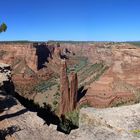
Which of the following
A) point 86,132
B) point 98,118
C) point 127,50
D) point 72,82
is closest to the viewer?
point 86,132

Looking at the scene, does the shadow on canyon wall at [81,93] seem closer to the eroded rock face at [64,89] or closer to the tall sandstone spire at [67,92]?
the tall sandstone spire at [67,92]

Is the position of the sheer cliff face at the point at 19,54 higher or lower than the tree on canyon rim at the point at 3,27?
lower

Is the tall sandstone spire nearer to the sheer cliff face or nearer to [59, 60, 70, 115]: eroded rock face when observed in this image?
[59, 60, 70, 115]: eroded rock face

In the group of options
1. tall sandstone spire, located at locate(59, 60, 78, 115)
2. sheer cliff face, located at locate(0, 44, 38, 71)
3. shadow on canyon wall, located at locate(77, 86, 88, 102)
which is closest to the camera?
tall sandstone spire, located at locate(59, 60, 78, 115)

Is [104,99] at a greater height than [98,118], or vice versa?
[98,118]

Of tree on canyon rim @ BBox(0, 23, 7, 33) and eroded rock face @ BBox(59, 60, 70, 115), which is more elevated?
tree on canyon rim @ BBox(0, 23, 7, 33)

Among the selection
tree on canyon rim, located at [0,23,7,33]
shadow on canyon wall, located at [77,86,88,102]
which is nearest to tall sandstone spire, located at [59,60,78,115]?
shadow on canyon wall, located at [77,86,88,102]

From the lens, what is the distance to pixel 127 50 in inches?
3435

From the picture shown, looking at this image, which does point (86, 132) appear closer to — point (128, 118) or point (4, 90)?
point (128, 118)

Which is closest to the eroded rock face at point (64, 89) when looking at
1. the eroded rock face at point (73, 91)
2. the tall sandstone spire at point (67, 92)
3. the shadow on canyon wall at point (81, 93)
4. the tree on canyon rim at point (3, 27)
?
the tall sandstone spire at point (67, 92)

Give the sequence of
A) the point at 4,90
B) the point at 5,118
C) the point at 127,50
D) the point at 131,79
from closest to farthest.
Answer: the point at 5,118, the point at 4,90, the point at 131,79, the point at 127,50

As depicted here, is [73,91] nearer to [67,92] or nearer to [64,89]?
[67,92]

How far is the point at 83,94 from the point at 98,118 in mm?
44413

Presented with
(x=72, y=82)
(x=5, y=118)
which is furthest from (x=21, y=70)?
(x=5, y=118)
